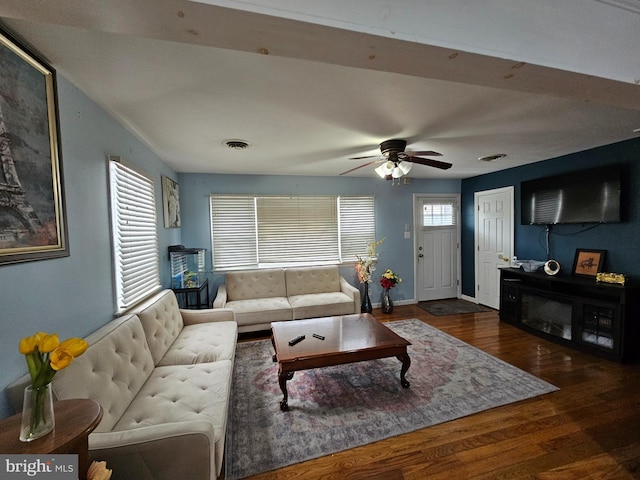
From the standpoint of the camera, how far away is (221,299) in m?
3.53

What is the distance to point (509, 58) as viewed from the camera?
3.20 ft

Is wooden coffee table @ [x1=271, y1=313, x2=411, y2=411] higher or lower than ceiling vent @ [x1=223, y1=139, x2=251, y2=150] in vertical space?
lower

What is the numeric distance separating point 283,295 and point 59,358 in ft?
11.1

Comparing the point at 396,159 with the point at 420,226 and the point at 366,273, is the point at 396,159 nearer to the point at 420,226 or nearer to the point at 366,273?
the point at 366,273

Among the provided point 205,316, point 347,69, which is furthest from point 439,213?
point 205,316

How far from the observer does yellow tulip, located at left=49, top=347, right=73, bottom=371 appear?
2.72 feet

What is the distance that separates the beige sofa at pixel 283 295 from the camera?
3559 millimetres

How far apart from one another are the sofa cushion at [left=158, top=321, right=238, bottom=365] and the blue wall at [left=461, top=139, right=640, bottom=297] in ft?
14.1

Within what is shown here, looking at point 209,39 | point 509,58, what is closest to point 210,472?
point 209,39

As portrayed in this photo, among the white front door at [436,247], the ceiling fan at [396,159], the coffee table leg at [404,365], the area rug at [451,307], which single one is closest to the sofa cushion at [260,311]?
the coffee table leg at [404,365]

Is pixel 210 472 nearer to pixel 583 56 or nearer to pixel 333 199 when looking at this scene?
pixel 583 56

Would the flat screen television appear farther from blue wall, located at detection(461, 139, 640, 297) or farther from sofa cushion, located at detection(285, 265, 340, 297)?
sofa cushion, located at detection(285, 265, 340, 297)

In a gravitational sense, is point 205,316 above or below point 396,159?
below

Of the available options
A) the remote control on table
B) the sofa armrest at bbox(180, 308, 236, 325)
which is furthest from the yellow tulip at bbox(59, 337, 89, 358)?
the sofa armrest at bbox(180, 308, 236, 325)
